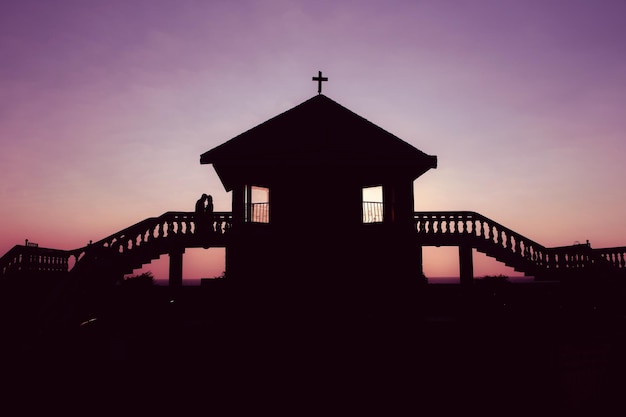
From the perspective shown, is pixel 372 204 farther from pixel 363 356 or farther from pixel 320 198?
pixel 363 356

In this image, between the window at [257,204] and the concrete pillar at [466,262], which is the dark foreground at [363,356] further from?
the window at [257,204]

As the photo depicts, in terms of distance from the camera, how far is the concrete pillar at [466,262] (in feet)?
67.8

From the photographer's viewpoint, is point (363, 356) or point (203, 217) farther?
point (203, 217)

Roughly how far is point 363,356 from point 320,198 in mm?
6829

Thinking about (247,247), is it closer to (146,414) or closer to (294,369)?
(294,369)

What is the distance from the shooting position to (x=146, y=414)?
14336mm

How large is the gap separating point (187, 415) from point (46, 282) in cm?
785

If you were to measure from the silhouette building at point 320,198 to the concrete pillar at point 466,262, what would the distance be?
→ 193cm

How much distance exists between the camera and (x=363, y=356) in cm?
1666

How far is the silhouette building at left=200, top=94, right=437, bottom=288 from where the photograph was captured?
1969 cm

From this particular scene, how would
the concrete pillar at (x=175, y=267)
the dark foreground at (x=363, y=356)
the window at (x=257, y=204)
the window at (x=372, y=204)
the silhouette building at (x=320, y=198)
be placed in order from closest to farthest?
the dark foreground at (x=363, y=356)
the silhouette building at (x=320, y=198)
the window at (x=257, y=204)
the window at (x=372, y=204)
the concrete pillar at (x=175, y=267)

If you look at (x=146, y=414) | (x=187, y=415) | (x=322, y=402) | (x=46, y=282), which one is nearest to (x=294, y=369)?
(x=322, y=402)

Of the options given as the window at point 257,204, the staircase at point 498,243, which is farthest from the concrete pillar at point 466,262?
the window at point 257,204

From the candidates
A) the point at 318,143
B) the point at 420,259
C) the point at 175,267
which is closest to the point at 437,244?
the point at 420,259
